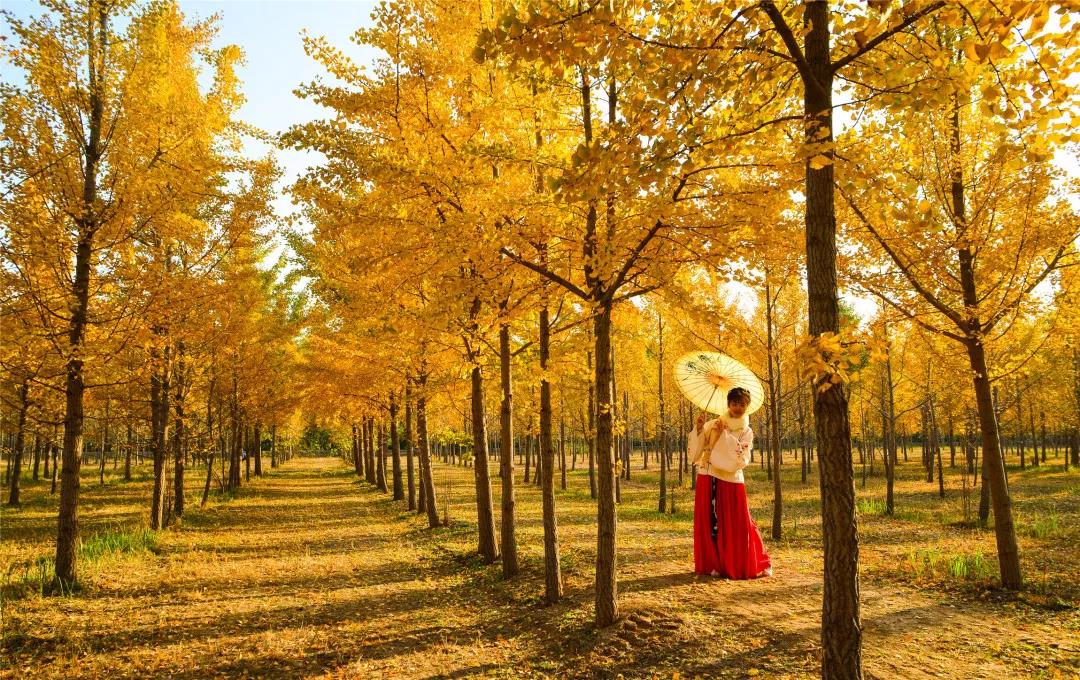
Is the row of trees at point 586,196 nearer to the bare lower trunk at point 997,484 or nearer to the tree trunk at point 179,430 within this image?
the bare lower trunk at point 997,484

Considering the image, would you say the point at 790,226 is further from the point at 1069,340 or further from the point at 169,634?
the point at 169,634

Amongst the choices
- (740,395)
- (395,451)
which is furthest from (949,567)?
(395,451)

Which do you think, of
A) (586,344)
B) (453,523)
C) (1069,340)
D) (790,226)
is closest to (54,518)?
(453,523)

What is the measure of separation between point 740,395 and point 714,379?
0.38m

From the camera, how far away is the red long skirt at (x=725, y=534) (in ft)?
21.9

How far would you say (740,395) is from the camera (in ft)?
21.2

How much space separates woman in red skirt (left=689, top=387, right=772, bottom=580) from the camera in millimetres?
6574

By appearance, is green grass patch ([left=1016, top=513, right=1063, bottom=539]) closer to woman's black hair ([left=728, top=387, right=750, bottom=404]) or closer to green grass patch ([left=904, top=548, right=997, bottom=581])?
green grass patch ([left=904, top=548, right=997, bottom=581])

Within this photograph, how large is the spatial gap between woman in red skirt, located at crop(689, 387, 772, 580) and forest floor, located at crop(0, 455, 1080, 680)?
0.35 meters

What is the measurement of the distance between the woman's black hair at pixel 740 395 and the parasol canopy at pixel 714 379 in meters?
0.10

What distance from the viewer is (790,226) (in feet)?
17.8

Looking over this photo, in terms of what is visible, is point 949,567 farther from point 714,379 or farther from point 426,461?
point 426,461

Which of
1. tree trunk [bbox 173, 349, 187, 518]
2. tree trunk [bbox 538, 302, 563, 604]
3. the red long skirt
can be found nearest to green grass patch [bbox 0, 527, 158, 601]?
tree trunk [bbox 173, 349, 187, 518]

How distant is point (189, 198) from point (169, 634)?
6.21 metres
